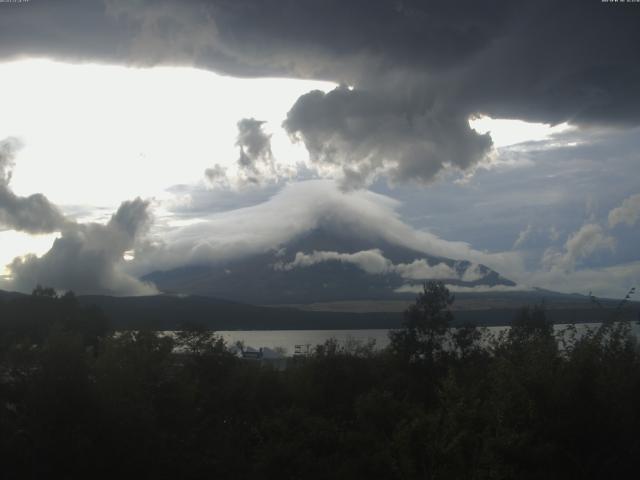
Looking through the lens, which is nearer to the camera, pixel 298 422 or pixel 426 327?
pixel 298 422

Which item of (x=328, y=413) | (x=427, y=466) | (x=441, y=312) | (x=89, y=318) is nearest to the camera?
(x=427, y=466)

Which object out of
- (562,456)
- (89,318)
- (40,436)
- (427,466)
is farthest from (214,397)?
(89,318)

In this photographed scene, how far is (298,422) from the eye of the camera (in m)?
40.0

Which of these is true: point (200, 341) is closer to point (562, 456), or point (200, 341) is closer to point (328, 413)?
Answer: point (328, 413)

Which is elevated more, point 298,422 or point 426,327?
point 426,327

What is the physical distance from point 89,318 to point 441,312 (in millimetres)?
38308

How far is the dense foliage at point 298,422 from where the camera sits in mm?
30641

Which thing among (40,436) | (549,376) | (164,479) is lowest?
(164,479)

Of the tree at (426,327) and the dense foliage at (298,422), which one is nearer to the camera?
the dense foliage at (298,422)

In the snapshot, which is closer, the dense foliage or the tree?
the dense foliage

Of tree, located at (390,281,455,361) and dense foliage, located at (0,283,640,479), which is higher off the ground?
tree, located at (390,281,455,361)

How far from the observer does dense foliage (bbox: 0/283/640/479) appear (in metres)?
30.6

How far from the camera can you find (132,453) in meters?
32.4

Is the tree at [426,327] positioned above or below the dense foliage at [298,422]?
above
